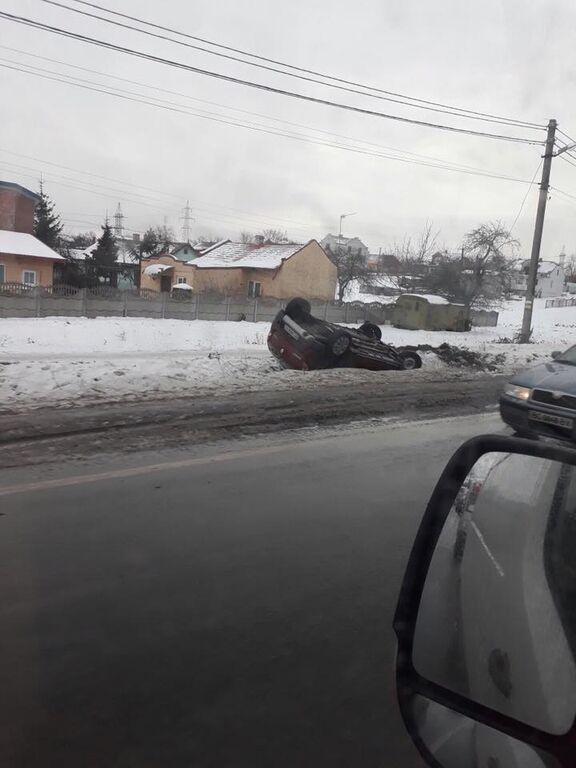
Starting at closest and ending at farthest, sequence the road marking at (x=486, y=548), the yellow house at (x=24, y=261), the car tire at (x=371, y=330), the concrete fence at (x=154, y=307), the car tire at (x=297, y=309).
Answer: the road marking at (x=486, y=548)
the car tire at (x=297, y=309)
the car tire at (x=371, y=330)
the concrete fence at (x=154, y=307)
the yellow house at (x=24, y=261)

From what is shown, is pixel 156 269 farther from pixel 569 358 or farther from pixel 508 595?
pixel 508 595

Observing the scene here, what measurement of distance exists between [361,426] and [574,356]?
3158 mm

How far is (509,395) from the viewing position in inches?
306

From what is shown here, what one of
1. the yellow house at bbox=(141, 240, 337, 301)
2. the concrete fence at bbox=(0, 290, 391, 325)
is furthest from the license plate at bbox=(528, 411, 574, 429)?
the yellow house at bbox=(141, 240, 337, 301)

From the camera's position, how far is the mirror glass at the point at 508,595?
1523 mm

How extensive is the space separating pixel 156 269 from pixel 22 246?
17020mm

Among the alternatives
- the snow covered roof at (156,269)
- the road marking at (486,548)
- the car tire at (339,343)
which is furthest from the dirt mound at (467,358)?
the snow covered roof at (156,269)

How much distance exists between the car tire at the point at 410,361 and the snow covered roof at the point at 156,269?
1453 inches

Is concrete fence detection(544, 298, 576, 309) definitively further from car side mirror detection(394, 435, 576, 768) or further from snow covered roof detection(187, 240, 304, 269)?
car side mirror detection(394, 435, 576, 768)

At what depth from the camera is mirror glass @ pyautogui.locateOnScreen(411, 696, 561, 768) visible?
57.8 inches

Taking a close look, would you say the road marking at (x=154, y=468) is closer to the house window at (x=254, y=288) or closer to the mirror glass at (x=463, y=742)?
the mirror glass at (x=463, y=742)

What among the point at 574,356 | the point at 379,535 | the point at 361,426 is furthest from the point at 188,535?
→ the point at 574,356

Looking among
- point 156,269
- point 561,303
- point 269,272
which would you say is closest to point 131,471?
point 269,272

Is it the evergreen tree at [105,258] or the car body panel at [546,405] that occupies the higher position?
the evergreen tree at [105,258]
